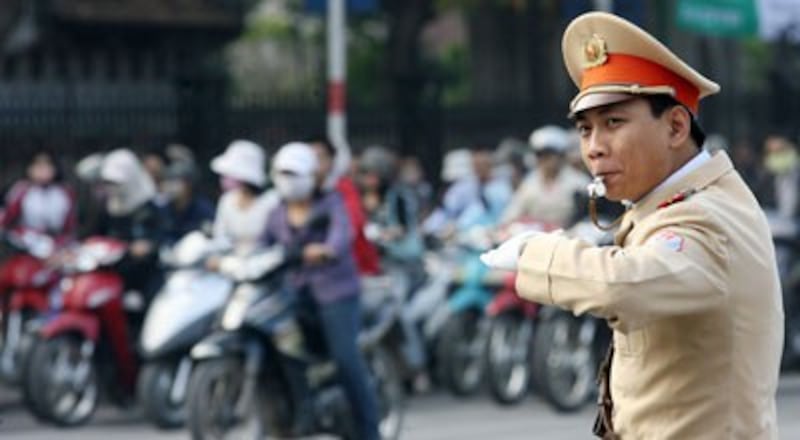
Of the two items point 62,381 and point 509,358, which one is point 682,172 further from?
point 509,358

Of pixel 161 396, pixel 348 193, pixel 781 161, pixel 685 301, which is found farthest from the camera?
pixel 781 161

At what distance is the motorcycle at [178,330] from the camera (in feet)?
48.4

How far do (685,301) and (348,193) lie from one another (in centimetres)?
919

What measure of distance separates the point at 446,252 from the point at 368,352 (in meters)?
4.88

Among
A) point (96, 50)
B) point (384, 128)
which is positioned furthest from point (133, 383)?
point (96, 50)

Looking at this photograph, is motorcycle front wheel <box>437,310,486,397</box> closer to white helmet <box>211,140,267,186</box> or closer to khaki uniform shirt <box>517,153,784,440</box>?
white helmet <box>211,140,267,186</box>

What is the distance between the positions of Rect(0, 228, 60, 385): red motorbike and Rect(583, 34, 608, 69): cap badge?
12.5 meters

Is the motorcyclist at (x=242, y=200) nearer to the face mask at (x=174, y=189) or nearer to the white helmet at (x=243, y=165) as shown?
the white helmet at (x=243, y=165)

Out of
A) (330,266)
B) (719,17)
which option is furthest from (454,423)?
(719,17)

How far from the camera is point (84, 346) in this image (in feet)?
51.5

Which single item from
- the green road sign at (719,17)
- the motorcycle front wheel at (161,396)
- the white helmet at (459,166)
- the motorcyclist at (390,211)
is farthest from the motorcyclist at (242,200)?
the green road sign at (719,17)

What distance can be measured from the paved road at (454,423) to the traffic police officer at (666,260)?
9818 millimetres

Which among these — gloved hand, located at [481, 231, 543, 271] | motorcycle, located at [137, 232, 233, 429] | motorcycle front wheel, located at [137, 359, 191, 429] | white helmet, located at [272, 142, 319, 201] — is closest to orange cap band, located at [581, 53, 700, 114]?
gloved hand, located at [481, 231, 543, 271]

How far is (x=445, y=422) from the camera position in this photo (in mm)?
15578
